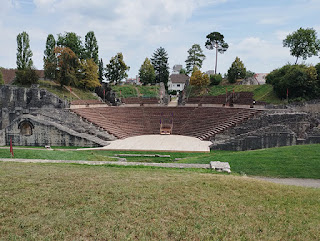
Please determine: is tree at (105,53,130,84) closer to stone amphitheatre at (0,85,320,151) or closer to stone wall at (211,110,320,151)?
stone amphitheatre at (0,85,320,151)

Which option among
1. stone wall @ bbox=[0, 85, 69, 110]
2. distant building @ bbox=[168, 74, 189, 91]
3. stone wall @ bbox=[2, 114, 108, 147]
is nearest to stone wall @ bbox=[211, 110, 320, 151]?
stone wall @ bbox=[2, 114, 108, 147]

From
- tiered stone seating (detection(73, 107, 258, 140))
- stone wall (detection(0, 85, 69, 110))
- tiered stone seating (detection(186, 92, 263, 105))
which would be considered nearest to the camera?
tiered stone seating (detection(73, 107, 258, 140))

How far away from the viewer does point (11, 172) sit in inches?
346

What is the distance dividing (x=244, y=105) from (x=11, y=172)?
25.5 metres

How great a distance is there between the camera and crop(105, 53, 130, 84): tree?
48594 millimetres

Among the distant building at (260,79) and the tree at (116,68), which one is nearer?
the tree at (116,68)

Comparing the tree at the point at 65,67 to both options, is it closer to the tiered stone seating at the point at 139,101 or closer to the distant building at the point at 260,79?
the tiered stone seating at the point at 139,101

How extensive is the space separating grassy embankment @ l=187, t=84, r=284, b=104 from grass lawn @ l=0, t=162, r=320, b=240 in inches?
926

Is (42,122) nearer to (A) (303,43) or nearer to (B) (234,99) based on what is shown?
(B) (234,99)

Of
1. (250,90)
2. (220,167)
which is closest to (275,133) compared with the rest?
(220,167)

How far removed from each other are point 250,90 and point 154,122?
14834 mm

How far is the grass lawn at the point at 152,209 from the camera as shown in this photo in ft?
16.3

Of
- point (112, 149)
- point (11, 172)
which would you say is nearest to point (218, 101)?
point (112, 149)

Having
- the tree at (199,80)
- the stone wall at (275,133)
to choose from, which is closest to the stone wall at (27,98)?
the stone wall at (275,133)
